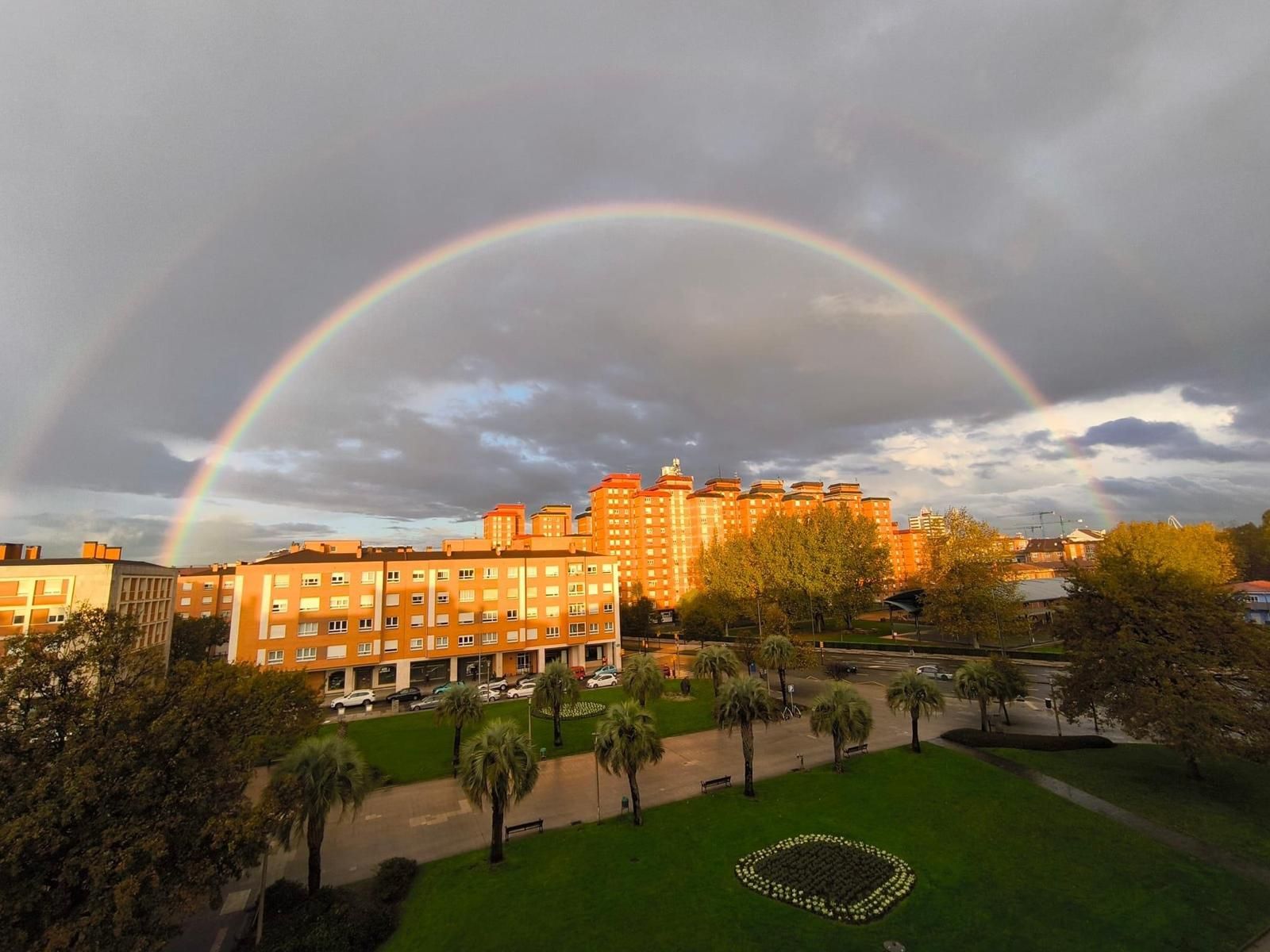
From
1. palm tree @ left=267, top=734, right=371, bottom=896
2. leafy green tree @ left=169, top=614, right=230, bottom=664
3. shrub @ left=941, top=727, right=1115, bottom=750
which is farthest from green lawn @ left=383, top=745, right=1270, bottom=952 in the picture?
leafy green tree @ left=169, top=614, right=230, bottom=664

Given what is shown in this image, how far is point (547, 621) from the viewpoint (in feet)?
233

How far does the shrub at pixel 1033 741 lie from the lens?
1388 inches

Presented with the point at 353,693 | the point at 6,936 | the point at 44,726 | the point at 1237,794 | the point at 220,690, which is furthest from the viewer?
the point at 353,693

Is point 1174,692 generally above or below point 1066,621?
below

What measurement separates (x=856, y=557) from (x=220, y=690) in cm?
9282

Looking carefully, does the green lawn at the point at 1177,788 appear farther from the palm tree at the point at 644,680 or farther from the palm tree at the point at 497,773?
the palm tree at the point at 497,773

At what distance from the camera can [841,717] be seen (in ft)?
102

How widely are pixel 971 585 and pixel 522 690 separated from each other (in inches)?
2094

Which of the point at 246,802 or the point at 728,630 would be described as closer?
the point at 246,802

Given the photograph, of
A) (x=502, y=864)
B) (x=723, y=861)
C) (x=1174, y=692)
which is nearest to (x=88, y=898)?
(x=502, y=864)

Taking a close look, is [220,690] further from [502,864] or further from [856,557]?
[856,557]

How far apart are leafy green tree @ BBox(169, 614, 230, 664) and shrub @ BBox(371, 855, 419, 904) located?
72.9 metres

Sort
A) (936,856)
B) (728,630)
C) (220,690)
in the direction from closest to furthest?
(220,690) → (936,856) → (728,630)

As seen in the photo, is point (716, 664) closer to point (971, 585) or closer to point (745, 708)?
point (745, 708)
